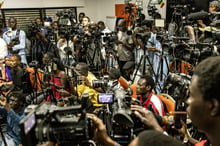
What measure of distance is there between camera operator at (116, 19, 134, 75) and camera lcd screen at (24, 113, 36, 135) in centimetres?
303

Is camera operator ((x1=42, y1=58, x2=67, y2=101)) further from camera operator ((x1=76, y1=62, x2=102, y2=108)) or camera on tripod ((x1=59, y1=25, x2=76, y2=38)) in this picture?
camera on tripod ((x1=59, y1=25, x2=76, y2=38))

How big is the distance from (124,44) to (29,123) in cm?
319

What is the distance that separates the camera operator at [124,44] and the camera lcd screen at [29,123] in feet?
9.94

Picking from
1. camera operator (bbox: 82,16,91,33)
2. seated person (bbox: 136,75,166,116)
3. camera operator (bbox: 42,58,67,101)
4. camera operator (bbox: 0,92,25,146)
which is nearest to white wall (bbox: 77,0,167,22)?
camera operator (bbox: 82,16,91,33)

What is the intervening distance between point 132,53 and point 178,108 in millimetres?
2496

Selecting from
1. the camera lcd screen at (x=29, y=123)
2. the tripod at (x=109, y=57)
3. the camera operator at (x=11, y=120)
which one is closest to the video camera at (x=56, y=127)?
the camera lcd screen at (x=29, y=123)

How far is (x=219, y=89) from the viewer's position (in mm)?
661

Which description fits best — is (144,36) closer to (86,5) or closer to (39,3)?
(39,3)

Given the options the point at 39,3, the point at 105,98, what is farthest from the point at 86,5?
the point at 105,98

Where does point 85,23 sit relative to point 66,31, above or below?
above

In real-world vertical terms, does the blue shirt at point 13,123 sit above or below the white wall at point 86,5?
below

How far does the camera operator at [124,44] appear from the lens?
12.8 ft

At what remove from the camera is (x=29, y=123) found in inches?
35.2

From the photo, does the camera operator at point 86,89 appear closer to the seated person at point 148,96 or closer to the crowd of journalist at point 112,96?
the crowd of journalist at point 112,96
